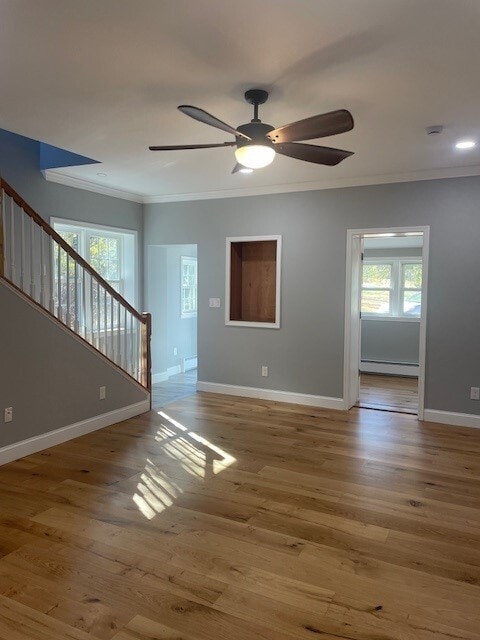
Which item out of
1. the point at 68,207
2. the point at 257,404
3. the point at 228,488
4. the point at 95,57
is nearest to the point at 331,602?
the point at 228,488

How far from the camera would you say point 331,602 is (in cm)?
210

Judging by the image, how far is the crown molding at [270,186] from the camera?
4730 millimetres

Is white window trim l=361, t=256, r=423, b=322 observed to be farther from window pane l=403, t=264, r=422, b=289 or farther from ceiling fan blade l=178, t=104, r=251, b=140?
ceiling fan blade l=178, t=104, r=251, b=140

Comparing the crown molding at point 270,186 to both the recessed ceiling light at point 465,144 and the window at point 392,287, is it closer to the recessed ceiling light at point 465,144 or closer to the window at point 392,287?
the recessed ceiling light at point 465,144

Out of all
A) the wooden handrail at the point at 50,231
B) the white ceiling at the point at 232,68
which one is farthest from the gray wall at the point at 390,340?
the wooden handrail at the point at 50,231

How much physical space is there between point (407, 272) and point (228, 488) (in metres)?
6.04

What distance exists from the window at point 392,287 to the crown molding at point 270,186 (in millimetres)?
3346

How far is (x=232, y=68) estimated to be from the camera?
2.53 metres

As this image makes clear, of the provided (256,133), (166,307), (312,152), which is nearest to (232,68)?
(256,133)

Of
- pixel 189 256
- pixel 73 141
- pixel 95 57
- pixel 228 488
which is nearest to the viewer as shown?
pixel 95 57

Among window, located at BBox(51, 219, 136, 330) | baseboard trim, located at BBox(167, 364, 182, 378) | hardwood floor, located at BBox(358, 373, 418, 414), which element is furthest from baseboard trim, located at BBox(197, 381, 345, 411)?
window, located at BBox(51, 219, 136, 330)

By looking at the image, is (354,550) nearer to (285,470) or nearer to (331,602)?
(331,602)

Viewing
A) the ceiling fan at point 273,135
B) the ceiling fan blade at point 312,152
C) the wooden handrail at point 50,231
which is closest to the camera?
the ceiling fan at point 273,135

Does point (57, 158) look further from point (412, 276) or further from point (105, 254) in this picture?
point (412, 276)
